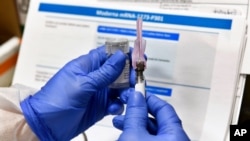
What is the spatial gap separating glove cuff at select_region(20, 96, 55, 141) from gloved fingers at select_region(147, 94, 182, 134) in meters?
0.21

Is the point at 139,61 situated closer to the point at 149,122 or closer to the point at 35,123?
the point at 149,122

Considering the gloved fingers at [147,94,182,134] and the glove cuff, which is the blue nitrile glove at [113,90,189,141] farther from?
the glove cuff

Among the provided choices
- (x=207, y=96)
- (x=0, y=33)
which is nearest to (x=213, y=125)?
(x=207, y=96)

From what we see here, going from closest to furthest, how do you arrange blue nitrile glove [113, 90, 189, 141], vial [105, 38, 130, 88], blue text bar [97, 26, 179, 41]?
blue nitrile glove [113, 90, 189, 141] → vial [105, 38, 130, 88] → blue text bar [97, 26, 179, 41]

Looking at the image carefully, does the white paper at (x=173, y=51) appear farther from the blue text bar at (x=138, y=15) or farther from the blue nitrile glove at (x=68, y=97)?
the blue nitrile glove at (x=68, y=97)

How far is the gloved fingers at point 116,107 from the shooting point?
0.81m

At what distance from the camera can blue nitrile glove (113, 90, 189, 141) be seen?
67 centimetres

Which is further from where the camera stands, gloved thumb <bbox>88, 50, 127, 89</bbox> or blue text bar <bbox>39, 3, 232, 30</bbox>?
blue text bar <bbox>39, 3, 232, 30</bbox>

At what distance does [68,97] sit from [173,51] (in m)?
0.28

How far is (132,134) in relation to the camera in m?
0.66

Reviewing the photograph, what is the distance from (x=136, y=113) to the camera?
0.69m

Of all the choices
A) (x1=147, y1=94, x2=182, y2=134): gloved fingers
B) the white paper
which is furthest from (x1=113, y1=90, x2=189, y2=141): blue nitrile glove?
the white paper

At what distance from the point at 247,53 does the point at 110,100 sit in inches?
13.0

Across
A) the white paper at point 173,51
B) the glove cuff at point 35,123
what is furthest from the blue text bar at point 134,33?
the glove cuff at point 35,123
